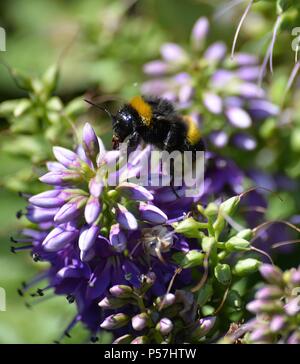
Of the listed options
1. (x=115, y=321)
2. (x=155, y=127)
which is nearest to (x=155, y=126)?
(x=155, y=127)

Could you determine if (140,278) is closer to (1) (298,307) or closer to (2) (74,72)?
(1) (298,307)

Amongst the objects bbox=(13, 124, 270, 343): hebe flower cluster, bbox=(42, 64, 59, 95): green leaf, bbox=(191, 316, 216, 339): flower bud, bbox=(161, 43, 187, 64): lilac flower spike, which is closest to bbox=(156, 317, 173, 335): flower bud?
bbox=(13, 124, 270, 343): hebe flower cluster

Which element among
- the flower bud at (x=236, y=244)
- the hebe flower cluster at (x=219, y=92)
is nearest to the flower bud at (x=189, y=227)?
the flower bud at (x=236, y=244)

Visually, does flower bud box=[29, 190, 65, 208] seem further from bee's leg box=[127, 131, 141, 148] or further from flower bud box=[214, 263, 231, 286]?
flower bud box=[214, 263, 231, 286]

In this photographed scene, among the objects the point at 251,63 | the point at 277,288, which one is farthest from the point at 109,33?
the point at 277,288

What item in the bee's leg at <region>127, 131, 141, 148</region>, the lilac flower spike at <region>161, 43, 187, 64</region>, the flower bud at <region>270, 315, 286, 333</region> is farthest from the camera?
the lilac flower spike at <region>161, 43, 187, 64</region>

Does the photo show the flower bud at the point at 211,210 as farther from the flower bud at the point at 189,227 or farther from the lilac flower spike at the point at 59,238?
the lilac flower spike at the point at 59,238
